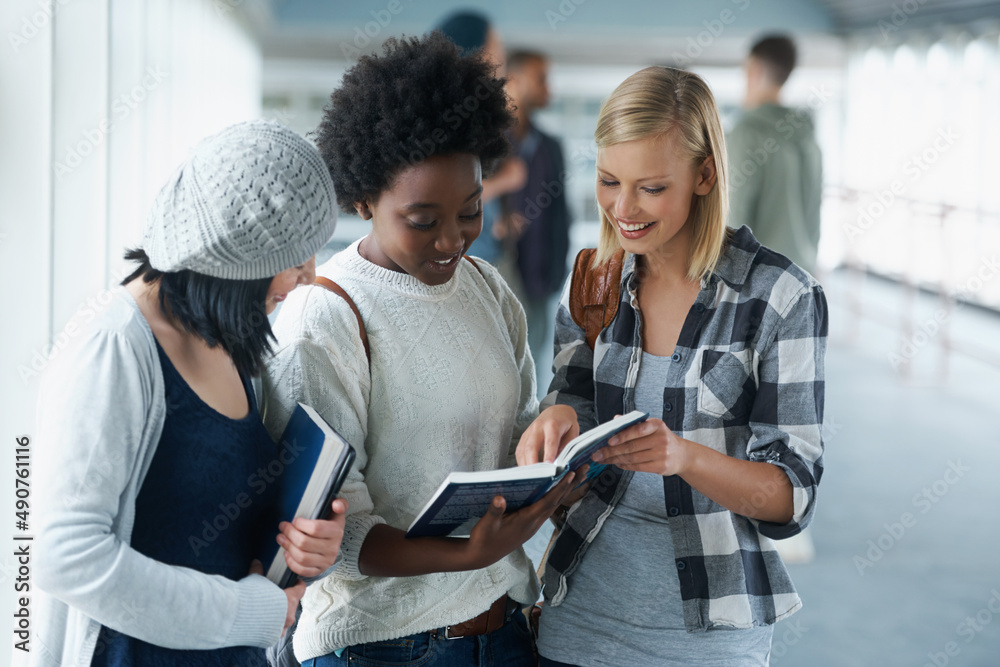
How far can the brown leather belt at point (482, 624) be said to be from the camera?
1384 millimetres

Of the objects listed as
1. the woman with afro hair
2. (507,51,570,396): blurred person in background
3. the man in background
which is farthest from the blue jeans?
(507,51,570,396): blurred person in background

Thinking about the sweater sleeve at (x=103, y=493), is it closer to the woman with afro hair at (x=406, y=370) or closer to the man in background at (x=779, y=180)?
the woman with afro hair at (x=406, y=370)

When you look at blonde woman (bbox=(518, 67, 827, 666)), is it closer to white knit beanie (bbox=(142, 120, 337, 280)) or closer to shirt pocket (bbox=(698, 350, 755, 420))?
shirt pocket (bbox=(698, 350, 755, 420))

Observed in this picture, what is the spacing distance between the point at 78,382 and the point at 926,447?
17.2ft

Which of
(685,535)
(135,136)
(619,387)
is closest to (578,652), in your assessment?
(685,535)

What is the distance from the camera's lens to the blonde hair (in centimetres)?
141

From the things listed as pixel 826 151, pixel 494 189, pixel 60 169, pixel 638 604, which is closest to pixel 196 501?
pixel 638 604

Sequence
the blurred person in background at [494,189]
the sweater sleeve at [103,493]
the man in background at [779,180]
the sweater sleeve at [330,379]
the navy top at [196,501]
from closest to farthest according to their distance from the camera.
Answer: the sweater sleeve at [103,493] < the navy top at [196,501] < the sweater sleeve at [330,379] < the blurred person in background at [494,189] < the man in background at [779,180]

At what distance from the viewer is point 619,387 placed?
1494 millimetres

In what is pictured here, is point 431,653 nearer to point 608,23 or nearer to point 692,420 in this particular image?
point 692,420

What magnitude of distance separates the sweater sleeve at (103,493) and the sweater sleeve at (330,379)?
0.78 feet

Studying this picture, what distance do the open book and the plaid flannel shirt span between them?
22cm

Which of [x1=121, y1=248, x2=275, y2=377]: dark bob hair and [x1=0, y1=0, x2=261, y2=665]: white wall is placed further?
[x1=0, y1=0, x2=261, y2=665]: white wall

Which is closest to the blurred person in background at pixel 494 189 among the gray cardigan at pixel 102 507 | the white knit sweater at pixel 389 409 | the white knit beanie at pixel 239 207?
the white knit sweater at pixel 389 409
